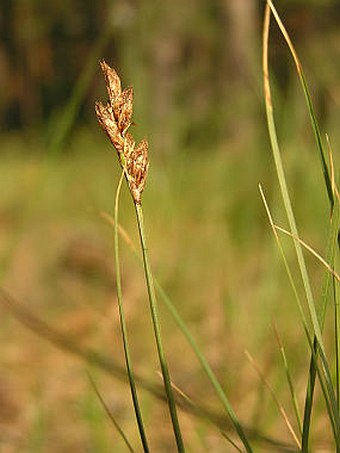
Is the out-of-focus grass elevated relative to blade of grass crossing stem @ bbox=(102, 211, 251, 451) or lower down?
lower down

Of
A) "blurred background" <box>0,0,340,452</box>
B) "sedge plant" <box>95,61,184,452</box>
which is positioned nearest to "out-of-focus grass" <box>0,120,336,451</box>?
"blurred background" <box>0,0,340,452</box>

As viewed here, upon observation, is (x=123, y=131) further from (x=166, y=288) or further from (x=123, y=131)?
(x=166, y=288)

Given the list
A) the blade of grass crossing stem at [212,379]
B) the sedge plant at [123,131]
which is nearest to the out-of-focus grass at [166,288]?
the blade of grass crossing stem at [212,379]

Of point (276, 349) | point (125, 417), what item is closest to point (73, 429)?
point (125, 417)

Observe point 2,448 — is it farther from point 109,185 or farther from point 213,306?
point 109,185

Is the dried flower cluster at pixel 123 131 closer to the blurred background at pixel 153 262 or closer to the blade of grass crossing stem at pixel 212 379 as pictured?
the blade of grass crossing stem at pixel 212 379

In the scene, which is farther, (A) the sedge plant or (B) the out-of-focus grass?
(B) the out-of-focus grass

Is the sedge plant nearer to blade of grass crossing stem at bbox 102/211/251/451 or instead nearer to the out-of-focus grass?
blade of grass crossing stem at bbox 102/211/251/451
